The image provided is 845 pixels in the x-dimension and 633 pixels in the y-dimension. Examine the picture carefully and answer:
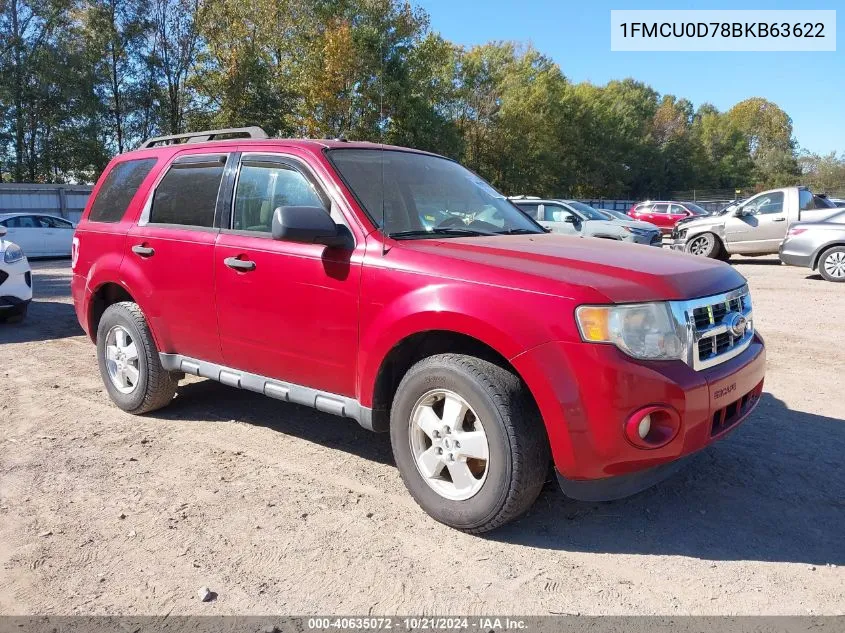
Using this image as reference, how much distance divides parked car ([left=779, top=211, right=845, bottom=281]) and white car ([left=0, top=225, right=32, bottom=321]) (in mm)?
12667

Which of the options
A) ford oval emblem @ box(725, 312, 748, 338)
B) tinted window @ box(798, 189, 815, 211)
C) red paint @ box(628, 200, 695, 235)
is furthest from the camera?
red paint @ box(628, 200, 695, 235)

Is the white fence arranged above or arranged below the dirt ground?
above

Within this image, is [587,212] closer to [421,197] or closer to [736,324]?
[421,197]

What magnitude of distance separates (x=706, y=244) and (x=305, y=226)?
14.6 m

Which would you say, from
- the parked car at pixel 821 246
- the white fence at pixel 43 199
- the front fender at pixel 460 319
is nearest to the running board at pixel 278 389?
the front fender at pixel 460 319

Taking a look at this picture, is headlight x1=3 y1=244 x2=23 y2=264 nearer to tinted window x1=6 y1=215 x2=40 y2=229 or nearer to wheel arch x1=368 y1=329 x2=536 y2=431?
wheel arch x1=368 y1=329 x2=536 y2=431

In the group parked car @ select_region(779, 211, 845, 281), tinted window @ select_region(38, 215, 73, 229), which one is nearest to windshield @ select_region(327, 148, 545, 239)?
parked car @ select_region(779, 211, 845, 281)

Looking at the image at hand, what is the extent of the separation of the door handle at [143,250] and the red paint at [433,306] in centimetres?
4

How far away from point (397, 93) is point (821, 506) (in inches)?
1352

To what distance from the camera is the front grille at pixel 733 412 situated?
121 inches

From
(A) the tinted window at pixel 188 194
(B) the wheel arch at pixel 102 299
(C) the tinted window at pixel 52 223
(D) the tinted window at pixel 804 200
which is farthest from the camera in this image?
(C) the tinted window at pixel 52 223

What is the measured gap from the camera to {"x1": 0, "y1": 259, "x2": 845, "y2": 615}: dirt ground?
2.71 m

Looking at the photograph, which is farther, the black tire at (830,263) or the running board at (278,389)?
the black tire at (830,263)

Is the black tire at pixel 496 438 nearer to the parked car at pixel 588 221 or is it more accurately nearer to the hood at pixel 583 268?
the hood at pixel 583 268
